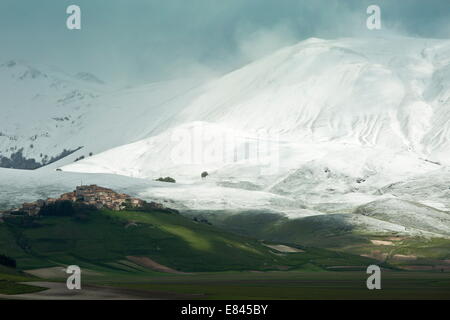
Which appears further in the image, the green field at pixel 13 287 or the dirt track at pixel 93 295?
the green field at pixel 13 287

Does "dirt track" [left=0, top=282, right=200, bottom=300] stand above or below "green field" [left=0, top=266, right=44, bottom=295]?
below

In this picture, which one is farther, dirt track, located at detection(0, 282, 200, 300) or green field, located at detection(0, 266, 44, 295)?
green field, located at detection(0, 266, 44, 295)

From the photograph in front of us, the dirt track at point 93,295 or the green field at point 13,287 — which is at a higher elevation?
the green field at point 13,287

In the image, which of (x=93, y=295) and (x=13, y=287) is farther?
(x=13, y=287)

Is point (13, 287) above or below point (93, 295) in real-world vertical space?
above
